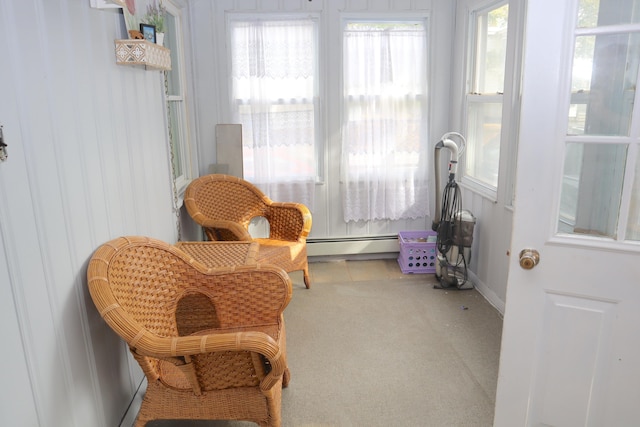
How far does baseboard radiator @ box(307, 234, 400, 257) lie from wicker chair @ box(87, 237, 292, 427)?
1.99 metres

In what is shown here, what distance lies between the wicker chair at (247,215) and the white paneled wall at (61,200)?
98 centimetres

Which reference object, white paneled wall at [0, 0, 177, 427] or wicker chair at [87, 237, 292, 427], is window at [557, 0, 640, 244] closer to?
wicker chair at [87, 237, 292, 427]

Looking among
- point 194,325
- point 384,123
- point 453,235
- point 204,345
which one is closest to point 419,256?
point 453,235

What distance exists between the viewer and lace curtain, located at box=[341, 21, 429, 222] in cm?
374

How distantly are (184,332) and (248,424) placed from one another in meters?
0.52

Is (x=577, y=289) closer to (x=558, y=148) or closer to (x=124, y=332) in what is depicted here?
(x=558, y=148)

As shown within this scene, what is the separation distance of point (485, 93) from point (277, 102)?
5.31ft

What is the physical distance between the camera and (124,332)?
153 cm

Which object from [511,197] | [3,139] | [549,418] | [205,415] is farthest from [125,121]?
[511,197]

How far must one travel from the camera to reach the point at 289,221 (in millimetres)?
3443

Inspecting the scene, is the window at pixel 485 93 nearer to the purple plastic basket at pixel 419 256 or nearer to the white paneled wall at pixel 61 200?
the purple plastic basket at pixel 419 256

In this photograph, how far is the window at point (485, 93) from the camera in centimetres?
324

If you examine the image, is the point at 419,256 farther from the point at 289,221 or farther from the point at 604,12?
the point at 604,12

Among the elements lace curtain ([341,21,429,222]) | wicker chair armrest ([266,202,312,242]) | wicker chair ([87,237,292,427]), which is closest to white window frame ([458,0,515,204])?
lace curtain ([341,21,429,222])
